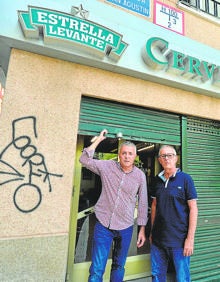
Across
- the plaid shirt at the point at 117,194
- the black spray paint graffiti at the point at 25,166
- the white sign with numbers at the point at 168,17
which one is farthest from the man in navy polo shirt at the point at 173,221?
the white sign with numbers at the point at 168,17

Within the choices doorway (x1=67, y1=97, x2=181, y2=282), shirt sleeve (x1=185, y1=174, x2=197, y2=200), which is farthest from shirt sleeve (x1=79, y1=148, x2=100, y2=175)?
shirt sleeve (x1=185, y1=174, x2=197, y2=200)

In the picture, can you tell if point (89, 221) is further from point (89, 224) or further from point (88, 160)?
point (88, 160)

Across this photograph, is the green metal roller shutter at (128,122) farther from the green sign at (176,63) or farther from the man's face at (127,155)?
the green sign at (176,63)

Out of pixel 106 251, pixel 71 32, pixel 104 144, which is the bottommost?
pixel 106 251

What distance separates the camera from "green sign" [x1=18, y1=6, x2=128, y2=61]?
2635mm

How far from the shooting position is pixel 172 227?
2.66 m

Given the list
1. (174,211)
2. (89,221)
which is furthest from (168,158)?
(89,221)

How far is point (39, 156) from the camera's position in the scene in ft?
9.00

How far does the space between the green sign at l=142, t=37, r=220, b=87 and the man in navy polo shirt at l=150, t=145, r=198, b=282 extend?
1.55 metres

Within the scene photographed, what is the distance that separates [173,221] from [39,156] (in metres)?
1.96

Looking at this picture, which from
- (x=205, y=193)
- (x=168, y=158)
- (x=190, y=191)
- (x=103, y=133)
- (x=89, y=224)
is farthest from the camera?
(x=205, y=193)

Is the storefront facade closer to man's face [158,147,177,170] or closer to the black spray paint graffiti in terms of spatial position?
the black spray paint graffiti

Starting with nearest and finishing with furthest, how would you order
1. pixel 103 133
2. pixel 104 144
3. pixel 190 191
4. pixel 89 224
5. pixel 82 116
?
pixel 190 191 < pixel 103 133 < pixel 82 116 < pixel 89 224 < pixel 104 144

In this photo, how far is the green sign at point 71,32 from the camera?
263cm
